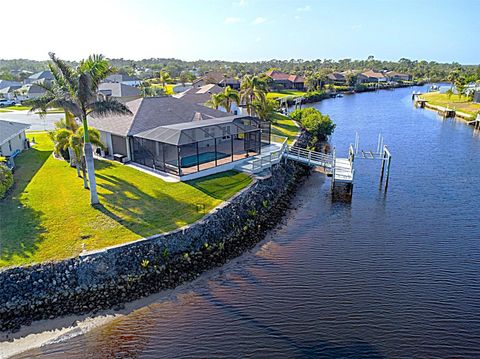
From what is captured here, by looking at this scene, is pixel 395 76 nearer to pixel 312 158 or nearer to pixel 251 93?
pixel 251 93

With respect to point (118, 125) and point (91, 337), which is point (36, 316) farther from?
point (118, 125)

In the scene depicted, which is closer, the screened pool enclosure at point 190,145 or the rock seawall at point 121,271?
the rock seawall at point 121,271

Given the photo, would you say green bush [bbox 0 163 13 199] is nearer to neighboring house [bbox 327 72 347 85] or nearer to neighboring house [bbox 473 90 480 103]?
neighboring house [bbox 473 90 480 103]

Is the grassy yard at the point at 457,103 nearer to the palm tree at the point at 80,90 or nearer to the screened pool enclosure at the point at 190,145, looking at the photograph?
the screened pool enclosure at the point at 190,145

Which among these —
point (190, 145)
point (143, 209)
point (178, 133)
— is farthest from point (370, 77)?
point (143, 209)

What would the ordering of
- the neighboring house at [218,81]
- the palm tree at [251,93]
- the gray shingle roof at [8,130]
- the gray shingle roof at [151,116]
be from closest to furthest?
the gray shingle roof at [8,130] < the gray shingle roof at [151,116] < the palm tree at [251,93] < the neighboring house at [218,81]

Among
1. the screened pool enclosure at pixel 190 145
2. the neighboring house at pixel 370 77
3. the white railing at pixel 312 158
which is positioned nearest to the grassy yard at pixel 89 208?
the screened pool enclosure at pixel 190 145

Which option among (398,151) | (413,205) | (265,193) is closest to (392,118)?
(398,151)

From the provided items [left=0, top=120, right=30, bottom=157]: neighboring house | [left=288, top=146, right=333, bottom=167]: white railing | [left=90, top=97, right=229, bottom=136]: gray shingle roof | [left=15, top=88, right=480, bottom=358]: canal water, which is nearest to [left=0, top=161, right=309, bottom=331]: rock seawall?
[left=15, top=88, right=480, bottom=358]: canal water
